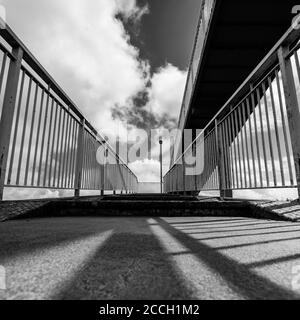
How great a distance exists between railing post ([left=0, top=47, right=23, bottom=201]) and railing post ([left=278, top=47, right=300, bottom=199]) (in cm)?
254

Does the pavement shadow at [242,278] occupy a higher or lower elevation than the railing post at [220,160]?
lower

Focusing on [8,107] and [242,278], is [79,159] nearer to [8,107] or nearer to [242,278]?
[8,107]

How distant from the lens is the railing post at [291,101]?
1745 mm

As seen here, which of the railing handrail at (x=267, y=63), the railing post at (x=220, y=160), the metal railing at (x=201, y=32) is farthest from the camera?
Result: the metal railing at (x=201, y=32)

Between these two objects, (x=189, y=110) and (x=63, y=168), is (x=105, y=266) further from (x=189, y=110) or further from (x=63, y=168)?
(x=189, y=110)

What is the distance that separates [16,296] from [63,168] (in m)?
2.49

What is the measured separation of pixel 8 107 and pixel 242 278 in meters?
2.16

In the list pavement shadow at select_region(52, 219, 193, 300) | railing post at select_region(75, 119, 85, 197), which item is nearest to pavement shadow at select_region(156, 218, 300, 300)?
pavement shadow at select_region(52, 219, 193, 300)

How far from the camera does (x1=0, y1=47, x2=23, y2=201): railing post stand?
1724 mm

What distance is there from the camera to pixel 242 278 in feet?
1.98

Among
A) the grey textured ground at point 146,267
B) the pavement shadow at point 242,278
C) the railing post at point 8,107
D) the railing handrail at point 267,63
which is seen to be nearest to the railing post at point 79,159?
the railing post at point 8,107

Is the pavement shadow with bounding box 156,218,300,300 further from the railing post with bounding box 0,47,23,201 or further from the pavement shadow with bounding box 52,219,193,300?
the railing post with bounding box 0,47,23,201

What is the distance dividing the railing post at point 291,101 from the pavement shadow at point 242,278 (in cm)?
137

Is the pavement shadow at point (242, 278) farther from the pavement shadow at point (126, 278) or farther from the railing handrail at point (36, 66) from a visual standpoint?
the railing handrail at point (36, 66)
